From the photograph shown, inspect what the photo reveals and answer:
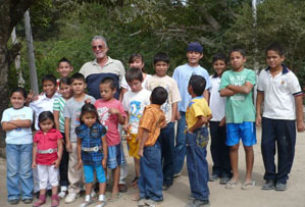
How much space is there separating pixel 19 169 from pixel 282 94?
3360 millimetres

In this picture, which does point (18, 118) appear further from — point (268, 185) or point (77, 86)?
point (268, 185)

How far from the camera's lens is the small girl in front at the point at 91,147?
4.29m

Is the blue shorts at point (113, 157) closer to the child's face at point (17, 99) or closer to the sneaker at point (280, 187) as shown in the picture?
the child's face at point (17, 99)

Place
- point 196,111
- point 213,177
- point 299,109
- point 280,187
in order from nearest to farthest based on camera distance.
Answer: point 196,111, point 299,109, point 280,187, point 213,177

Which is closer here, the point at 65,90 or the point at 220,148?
the point at 65,90

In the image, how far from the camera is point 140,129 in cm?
420

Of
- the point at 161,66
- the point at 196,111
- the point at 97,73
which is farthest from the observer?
the point at 97,73

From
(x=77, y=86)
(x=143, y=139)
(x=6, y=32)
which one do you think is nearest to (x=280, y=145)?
(x=143, y=139)

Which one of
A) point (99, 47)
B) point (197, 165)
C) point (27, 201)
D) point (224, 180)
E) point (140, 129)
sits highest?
point (99, 47)

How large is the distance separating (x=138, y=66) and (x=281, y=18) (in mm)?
4794

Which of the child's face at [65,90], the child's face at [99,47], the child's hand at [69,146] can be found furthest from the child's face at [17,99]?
the child's face at [99,47]

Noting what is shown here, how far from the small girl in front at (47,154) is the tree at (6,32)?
2.38 meters

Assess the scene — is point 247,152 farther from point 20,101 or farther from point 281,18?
point 281,18

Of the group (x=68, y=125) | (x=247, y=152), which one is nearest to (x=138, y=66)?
(x=68, y=125)
